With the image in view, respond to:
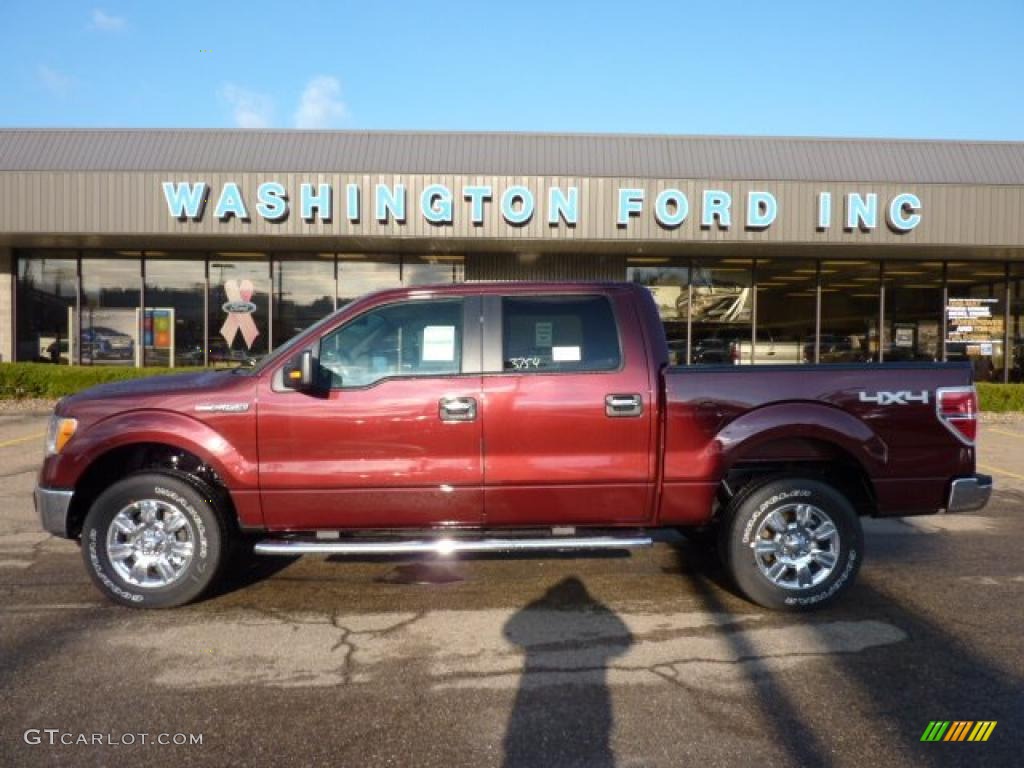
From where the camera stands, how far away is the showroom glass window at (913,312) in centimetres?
1823

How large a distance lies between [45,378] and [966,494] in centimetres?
1648

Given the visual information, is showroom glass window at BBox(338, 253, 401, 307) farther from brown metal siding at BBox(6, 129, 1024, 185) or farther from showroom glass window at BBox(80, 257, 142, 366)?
showroom glass window at BBox(80, 257, 142, 366)

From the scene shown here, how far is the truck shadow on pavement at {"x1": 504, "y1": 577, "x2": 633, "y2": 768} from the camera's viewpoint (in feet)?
9.77

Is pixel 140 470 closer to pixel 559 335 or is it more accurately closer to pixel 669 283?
pixel 559 335

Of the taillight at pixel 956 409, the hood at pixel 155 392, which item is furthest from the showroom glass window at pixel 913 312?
the hood at pixel 155 392

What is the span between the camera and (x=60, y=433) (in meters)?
4.51

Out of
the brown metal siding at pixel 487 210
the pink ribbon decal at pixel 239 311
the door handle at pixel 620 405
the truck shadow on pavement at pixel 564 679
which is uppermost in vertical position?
the brown metal siding at pixel 487 210

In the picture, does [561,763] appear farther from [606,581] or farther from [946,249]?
[946,249]

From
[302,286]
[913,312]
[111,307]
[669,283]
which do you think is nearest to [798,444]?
[669,283]

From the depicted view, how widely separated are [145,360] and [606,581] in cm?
1594

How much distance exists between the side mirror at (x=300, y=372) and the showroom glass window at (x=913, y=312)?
17.1 m

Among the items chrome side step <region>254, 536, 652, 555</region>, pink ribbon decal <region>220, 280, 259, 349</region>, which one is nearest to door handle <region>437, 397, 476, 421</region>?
chrome side step <region>254, 536, 652, 555</region>

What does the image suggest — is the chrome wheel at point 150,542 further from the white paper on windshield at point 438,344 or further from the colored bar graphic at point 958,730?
the colored bar graphic at point 958,730

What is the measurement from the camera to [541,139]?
59.6 feet
